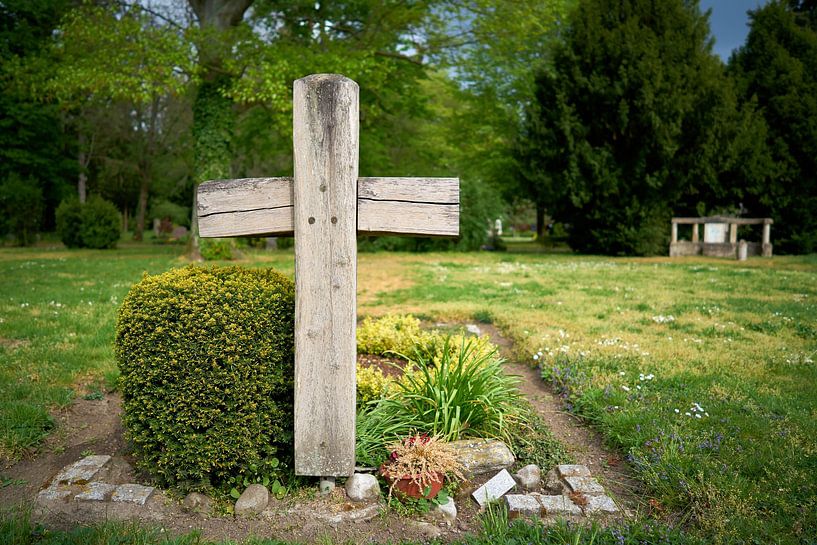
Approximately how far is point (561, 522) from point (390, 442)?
4.11ft

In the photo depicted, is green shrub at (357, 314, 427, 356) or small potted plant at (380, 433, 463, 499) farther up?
green shrub at (357, 314, 427, 356)

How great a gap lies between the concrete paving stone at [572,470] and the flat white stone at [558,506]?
29 cm

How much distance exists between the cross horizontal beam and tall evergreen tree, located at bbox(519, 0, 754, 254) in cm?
1629

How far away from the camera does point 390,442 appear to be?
364cm

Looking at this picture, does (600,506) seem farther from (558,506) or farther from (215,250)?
(215,250)

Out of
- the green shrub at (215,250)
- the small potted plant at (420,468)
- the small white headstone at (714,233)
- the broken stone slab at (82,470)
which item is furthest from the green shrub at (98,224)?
the small white headstone at (714,233)

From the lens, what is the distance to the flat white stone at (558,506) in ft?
9.77

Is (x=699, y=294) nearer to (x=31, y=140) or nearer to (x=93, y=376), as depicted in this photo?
(x=93, y=376)

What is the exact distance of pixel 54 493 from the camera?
3088 millimetres

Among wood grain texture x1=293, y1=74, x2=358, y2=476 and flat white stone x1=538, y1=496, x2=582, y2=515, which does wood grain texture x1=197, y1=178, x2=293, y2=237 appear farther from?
flat white stone x1=538, y1=496, x2=582, y2=515

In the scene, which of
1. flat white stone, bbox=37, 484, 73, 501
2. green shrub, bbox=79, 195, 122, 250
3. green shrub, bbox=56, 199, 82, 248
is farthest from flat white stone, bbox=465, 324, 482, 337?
green shrub, bbox=56, 199, 82, 248

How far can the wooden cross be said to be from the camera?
3107 mm

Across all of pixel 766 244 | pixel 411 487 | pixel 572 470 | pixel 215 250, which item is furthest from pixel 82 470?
pixel 766 244

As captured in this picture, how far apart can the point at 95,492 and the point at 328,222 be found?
2041mm
